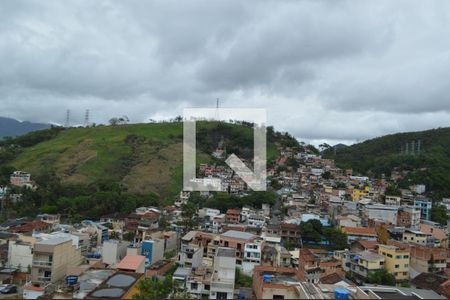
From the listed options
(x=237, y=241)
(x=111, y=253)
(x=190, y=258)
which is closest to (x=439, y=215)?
(x=237, y=241)

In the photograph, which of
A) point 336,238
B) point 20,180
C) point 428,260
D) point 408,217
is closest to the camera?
point 428,260

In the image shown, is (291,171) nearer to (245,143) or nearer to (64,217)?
(245,143)

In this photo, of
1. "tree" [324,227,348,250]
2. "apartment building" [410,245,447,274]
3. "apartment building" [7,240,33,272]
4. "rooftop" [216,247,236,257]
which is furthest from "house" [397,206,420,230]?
"apartment building" [7,240,33,272]

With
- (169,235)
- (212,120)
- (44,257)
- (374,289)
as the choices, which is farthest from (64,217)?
(212,120)

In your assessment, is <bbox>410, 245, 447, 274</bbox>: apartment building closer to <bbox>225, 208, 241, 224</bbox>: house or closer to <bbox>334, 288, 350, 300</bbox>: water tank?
<bbox>225, 208, 241, 224</bbox>: house

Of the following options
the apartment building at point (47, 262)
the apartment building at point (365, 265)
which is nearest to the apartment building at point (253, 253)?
the apartment building at point (365, 265)

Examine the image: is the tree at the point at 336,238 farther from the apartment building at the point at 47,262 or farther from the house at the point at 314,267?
the apartment building at the point at 47,262

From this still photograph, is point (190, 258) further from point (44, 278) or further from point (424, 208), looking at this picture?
point (424, 208)
